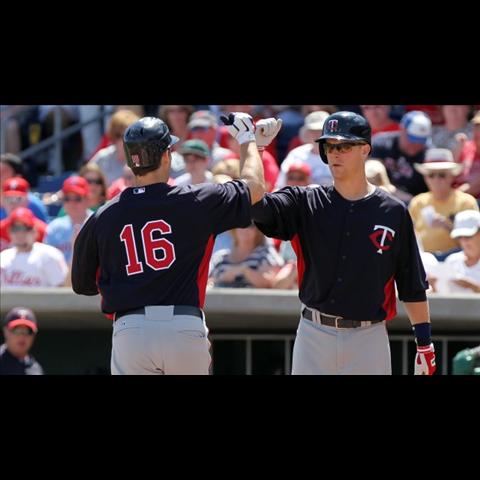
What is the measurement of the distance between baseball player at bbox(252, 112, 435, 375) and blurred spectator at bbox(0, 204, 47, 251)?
14.2 ft

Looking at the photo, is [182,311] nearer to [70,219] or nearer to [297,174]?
[297,174]

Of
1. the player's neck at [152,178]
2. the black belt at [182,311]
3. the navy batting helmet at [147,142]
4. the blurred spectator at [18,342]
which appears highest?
the navy batting helmet at [147,142]

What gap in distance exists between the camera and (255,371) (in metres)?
10.1

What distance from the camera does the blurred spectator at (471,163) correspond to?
1055 centimetres

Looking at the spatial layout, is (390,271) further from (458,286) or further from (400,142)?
(400,142)

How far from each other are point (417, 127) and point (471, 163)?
530 mm

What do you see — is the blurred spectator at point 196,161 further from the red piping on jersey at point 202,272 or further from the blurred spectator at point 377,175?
the red piping on jersey at point 202,272

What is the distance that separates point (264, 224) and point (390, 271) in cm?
63

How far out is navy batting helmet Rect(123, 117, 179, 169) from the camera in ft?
19.2

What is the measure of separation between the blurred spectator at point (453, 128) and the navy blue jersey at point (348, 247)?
16.6 feet

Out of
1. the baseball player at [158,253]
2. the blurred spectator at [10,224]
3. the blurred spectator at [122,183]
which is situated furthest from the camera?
the blurred spectator at [122,183]

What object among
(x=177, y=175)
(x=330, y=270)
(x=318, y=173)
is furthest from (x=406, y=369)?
(x=330, y=270)

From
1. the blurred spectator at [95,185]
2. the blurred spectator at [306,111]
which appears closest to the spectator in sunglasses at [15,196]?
the blurred spectator at [95,185]

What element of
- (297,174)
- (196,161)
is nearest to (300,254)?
(297,174)
